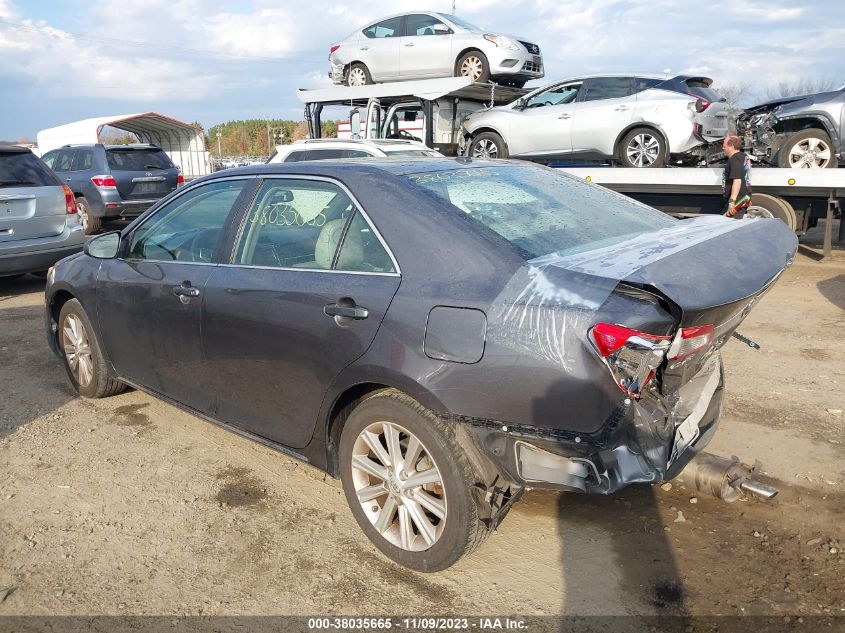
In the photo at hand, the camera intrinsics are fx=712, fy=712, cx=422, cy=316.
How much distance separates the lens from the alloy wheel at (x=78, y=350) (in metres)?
4.81

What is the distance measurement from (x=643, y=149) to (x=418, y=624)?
30.8 ft

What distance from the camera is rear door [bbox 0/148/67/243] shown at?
7840mm

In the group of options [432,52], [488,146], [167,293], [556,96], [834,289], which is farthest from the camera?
[432,52]

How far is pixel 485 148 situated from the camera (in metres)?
11.9

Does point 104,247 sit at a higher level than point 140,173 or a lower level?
lower

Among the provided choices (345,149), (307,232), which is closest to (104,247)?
(307,232)

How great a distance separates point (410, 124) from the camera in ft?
43.4

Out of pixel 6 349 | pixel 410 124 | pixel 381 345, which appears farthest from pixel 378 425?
pixel 410 124

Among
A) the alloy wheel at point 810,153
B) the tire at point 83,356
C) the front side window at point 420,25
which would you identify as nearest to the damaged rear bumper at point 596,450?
the tire at point 83,356

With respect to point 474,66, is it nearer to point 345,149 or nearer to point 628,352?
point 345,149

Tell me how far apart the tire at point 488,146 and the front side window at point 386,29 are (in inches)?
104

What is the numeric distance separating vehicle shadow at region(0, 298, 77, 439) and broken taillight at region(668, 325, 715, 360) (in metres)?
3.96

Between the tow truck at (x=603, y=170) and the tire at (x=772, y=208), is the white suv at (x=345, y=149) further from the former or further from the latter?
→ the tire at (x=772, y=208)

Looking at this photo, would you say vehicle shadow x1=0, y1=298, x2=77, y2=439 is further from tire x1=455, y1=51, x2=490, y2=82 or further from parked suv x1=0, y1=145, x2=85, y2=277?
tire x1=455, y1=51, x2=490, y2=82
